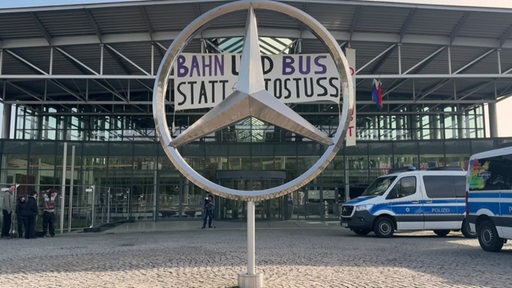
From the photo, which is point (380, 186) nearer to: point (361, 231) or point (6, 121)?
point (361, 231)

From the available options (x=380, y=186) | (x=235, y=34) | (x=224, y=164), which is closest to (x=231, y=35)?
(x=235, y=34)

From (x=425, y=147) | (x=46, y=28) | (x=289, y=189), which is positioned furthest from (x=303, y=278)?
(x=425, y=147)

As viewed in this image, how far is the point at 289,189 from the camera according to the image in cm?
652

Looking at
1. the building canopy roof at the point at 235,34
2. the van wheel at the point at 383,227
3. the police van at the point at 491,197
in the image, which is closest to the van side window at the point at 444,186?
the van wheel at the point at 383,227

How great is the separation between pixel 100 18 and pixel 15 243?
31.5 feet

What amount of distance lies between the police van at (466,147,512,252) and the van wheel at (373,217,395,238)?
3263mm

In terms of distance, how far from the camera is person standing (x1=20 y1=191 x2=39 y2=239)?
15336 millimetres

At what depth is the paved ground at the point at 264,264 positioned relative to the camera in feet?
24.3

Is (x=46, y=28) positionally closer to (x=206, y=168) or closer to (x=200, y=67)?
(x=206, y=168)

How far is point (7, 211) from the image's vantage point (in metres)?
15.8

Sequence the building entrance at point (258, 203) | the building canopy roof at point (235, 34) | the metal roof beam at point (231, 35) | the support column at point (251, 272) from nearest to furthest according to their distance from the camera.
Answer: the support column at point (251, 272)
the building canopy roof at point (235, 34)
the metal roof beam at point (231, 35)
the building entrance at point (258, 203)

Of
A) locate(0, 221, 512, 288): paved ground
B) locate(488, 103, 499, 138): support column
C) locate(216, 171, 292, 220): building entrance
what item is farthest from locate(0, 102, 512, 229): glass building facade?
locate(0, 221, 512, 288): paved ground

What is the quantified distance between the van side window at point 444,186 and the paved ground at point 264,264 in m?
2.18

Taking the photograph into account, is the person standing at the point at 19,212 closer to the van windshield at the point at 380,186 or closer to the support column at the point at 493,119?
the van windshield at the point at 380,186
